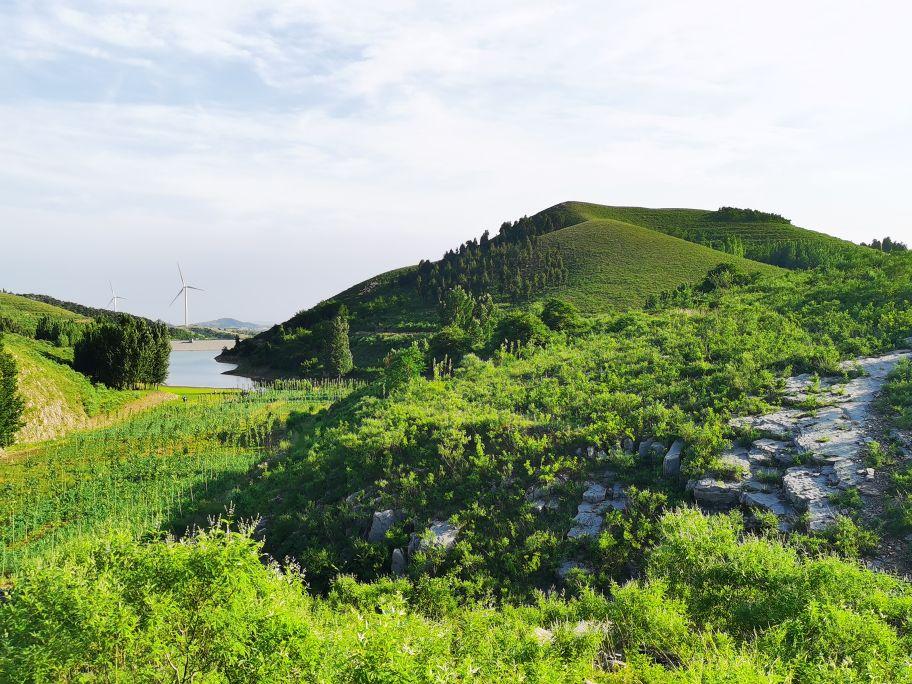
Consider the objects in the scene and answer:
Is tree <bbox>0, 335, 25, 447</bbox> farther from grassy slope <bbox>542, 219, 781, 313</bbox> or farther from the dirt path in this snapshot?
grassy slope <bbox>542, 219, 781, 313</bbox>

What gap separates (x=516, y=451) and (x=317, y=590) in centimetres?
669

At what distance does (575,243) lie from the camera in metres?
104

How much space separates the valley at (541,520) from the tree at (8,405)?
1.75 m

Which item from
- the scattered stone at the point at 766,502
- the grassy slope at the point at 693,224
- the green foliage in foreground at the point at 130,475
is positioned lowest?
the green foliage in foreground at the point at 130,475

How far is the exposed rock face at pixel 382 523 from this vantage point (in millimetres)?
13609

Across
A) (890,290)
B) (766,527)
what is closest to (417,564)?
(766,527)

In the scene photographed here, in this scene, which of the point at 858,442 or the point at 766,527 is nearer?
the point at 766,527

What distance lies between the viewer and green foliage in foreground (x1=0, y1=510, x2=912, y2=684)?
247 inches

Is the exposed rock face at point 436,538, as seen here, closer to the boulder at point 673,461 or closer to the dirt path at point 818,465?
the boulder at point 673,461

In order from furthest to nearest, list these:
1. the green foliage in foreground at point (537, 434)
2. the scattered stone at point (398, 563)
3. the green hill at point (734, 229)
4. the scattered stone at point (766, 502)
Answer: the green hill at point (734, 229)
the green foliage in foreground at point (537, 434)
the scattered stone at point (398, 563)
the scattered stone at point (766, 502)

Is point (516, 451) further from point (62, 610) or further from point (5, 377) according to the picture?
point (5, 377)

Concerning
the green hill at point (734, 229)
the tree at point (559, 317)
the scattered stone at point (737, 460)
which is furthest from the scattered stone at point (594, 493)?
the green hill at point (734, 229)

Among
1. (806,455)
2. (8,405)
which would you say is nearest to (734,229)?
(806,455)

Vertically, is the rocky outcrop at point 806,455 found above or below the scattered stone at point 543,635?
above
